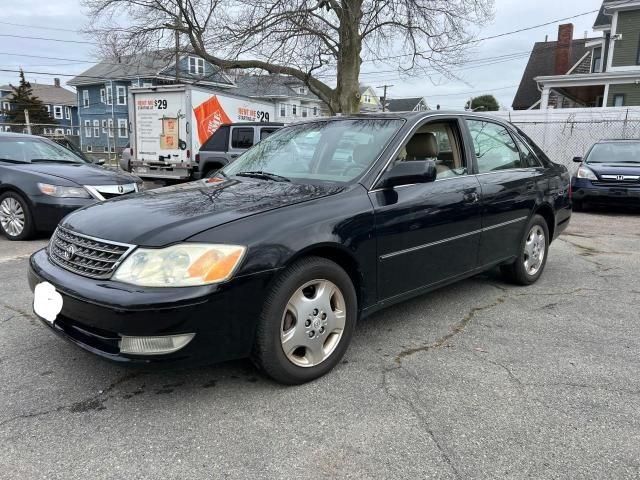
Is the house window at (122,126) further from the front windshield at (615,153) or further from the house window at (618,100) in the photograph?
the front windshield at (615,153)

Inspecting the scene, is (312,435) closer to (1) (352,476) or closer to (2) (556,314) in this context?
(1) (352,476)

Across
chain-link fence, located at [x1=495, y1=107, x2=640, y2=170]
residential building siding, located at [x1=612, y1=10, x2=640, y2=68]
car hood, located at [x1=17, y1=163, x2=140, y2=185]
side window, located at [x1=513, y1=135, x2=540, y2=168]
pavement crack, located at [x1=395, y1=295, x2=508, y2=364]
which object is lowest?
pavement crack, located at [x1=395, y1=295, x2=508, y2=364]

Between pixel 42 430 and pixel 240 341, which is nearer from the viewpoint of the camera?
pixel 42 430

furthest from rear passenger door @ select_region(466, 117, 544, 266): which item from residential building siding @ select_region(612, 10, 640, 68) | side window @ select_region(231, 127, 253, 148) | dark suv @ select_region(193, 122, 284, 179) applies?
residential building siding @ select_region(612, 10, 640, 68)

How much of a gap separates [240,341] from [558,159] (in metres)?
16.7

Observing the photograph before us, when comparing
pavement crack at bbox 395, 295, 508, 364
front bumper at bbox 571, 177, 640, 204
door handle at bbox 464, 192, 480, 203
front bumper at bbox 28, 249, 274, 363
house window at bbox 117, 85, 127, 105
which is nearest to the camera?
front bumper at bbox 28, 249, 274, 363

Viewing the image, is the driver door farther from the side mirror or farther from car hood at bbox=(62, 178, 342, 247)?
car hood at bbox=(62, 178, 342, 247)

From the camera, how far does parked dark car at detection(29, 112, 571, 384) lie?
8.21 ft

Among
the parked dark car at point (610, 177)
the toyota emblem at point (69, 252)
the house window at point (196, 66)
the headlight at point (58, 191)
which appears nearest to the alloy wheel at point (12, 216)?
the headlight at point (58, 191)

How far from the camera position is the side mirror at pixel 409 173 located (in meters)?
3.25

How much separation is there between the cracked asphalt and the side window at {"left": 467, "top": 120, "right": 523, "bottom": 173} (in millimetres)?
1324

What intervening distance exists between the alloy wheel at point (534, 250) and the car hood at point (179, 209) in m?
2.56

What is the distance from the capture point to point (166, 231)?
2615 millimetres

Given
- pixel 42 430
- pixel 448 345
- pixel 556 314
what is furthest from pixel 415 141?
pixel 42 430
